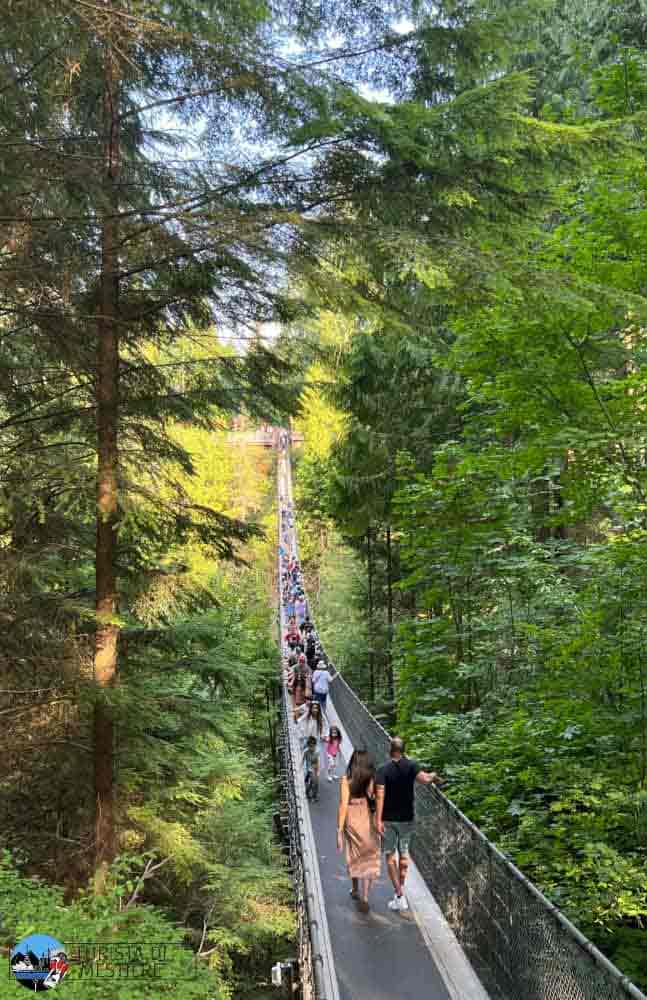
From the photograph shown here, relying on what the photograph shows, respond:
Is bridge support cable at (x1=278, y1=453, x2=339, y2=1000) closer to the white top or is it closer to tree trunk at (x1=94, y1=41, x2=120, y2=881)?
tree trunk at (x1=94, y1=41, x2=120, y2=881)

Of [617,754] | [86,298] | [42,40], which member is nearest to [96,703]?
[86,298]

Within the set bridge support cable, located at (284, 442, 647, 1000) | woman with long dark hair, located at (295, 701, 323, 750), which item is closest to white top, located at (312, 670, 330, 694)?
woman with long dark hair, located at (295, 701, 323, 750)

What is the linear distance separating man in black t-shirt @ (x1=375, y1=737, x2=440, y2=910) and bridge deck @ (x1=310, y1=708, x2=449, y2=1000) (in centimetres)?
23

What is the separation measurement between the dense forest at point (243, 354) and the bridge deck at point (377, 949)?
0.84 meters

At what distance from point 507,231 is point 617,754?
370 centimetres

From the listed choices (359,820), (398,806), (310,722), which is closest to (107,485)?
(359,820)

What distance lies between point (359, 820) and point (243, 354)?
11.6 feet

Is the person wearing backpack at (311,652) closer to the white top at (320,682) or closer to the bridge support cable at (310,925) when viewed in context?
the white top at (320,682)

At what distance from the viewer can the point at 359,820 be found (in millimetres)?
4875

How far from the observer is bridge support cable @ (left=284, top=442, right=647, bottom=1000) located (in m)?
3.02

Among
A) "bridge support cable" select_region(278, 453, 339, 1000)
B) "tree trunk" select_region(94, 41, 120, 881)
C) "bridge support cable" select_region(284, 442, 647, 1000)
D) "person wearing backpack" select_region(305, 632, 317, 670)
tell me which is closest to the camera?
"bridge support cable" select_region(284, 442, 647, 1000)

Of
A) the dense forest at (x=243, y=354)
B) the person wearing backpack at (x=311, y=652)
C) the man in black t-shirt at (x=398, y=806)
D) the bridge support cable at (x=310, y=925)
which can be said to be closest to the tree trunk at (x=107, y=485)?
the dense forest at (x=243, y=354)

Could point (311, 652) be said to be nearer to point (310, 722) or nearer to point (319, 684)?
point (319, 684)

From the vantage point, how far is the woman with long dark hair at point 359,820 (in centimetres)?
484
